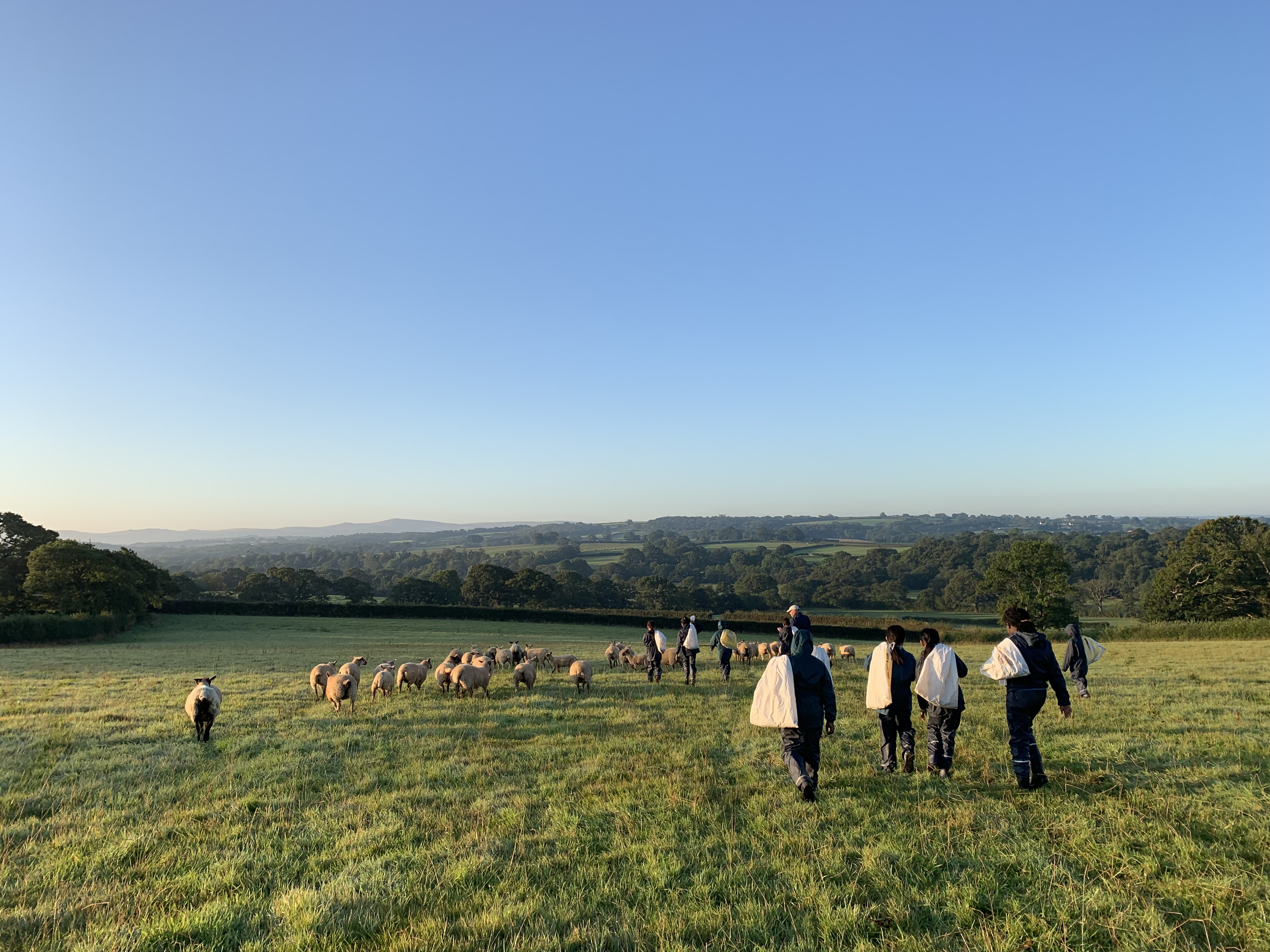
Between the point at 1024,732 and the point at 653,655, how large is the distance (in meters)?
12.4

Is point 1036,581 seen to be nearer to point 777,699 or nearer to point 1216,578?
point 1216,578

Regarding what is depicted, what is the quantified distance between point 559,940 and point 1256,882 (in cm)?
633

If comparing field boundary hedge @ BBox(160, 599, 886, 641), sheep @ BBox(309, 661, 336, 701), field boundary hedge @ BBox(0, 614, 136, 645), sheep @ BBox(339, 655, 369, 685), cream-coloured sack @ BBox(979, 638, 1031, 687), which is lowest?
field boundary hedge @ BBox(160, 599, 886, 641)

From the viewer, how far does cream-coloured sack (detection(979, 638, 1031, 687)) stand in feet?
26.8

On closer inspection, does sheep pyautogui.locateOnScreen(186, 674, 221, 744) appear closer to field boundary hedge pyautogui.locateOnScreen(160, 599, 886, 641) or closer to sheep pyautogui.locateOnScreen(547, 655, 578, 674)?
sheep pyautogui.locateOnScreen(547, 655, 578, 674)

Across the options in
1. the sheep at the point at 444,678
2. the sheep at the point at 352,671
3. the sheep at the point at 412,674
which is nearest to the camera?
the sheep at the point at 352,671

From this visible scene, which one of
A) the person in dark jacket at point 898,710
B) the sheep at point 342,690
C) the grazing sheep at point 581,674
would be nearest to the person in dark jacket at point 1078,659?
the person in dark jacket at point 898,710

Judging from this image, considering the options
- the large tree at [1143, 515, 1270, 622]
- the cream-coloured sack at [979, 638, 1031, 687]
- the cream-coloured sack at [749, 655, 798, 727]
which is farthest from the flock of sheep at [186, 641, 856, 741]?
the large tree at [1143, 515, 1270, 622]

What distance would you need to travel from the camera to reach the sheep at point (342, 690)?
1497 cm

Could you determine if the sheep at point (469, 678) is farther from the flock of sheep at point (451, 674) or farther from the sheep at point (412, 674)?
the sheep at point (412, 674)

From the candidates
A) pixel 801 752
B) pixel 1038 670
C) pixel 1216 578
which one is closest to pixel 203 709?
pixel 801 752

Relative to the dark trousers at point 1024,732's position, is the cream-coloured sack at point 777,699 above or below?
above

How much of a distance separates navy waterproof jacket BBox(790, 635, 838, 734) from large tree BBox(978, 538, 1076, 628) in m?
55.6

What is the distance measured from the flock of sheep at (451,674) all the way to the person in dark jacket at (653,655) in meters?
2.10
